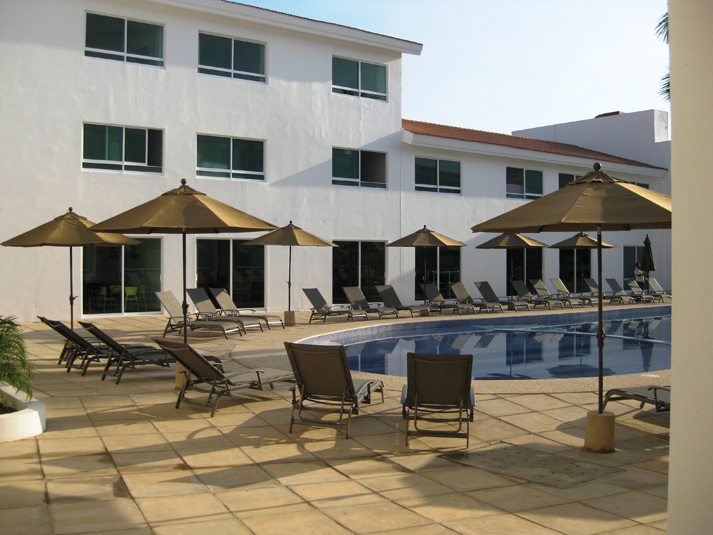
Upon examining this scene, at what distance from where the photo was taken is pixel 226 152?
1950 cm

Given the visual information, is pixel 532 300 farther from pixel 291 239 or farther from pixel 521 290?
pixel 291 239

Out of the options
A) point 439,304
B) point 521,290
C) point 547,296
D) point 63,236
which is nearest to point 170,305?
point 63,236

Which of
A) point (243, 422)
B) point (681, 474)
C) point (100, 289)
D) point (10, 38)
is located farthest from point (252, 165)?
point (681, 474)

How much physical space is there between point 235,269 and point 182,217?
11740 millimetres

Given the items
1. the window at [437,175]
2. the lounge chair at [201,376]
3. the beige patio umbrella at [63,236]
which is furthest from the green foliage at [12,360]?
the window at [437,175]

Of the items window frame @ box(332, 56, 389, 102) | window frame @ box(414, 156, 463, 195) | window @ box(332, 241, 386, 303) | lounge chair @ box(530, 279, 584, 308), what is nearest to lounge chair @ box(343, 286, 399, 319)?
window @ box(332, 241, 386, 303)

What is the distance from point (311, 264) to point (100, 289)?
20.0 ft

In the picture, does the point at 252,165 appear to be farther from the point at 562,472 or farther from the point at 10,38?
the point at 562,472

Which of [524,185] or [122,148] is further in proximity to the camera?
[524,185]

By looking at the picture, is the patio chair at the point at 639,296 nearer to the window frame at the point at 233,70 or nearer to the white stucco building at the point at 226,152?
the white stucco building at the point at 226,152

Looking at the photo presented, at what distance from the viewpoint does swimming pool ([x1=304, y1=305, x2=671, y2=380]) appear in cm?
1252

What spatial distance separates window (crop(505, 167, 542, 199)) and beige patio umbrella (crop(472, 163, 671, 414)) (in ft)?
63.1

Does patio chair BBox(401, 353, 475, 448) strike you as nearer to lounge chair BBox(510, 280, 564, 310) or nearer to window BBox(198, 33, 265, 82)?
window BBox(198, 33, 265, 82)

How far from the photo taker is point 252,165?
19938 mm
